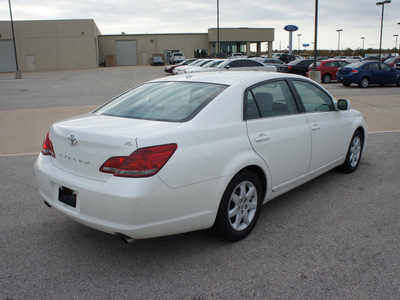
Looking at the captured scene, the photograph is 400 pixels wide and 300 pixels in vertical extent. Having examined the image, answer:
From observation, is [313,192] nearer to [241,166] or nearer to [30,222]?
[241,166]

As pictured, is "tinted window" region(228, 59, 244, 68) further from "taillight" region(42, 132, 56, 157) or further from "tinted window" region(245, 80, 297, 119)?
"taillight" region(42, 132, 56, 157)

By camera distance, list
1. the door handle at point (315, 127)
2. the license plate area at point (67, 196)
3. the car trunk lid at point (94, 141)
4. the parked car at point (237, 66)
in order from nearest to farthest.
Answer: the car trunk lid at point (94, 141), the license plate area at point (67, 196), the door handle at point (315, 127), the parked car at point (237, 66)

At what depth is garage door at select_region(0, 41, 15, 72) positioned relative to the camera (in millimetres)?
54094

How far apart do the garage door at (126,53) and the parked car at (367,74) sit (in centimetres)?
4897

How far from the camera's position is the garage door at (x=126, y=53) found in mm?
64938

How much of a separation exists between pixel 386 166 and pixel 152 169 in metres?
4.57

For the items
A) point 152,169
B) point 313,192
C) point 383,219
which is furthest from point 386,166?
point 152,169

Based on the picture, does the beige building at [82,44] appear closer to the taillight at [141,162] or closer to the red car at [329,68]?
the red car at [329,68]

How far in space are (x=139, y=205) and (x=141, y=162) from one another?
318mm

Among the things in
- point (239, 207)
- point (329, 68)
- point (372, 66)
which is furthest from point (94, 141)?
point (329, 68)

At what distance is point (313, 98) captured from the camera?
486cm

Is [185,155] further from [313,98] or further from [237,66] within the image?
[237,66]

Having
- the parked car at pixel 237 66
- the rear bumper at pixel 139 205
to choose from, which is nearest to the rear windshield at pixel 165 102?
the rear bumper at pixel 139 205

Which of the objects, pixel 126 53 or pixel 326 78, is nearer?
pixel 326 78
